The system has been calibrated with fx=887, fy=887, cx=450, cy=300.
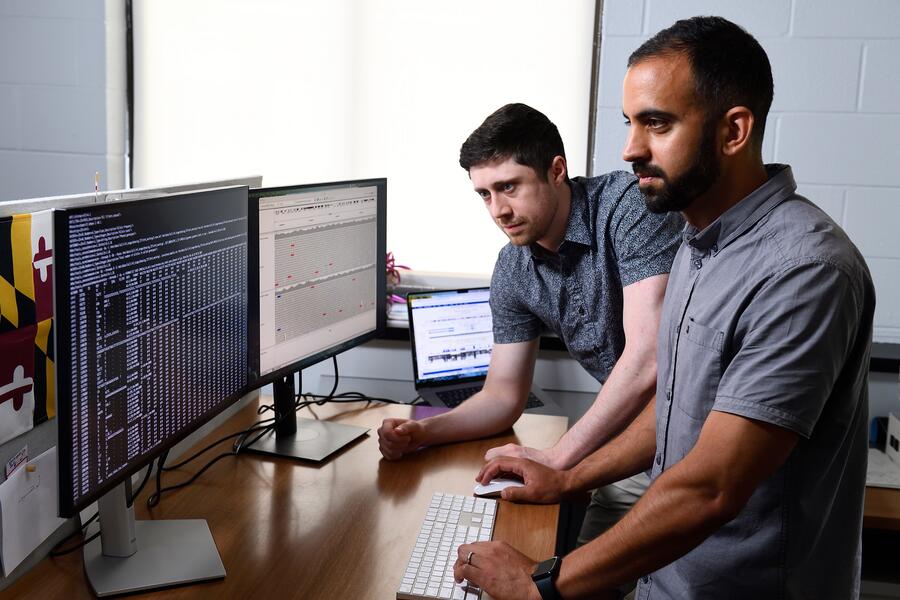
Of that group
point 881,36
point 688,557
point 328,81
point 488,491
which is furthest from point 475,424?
point 881,36

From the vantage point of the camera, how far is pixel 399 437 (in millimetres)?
1695

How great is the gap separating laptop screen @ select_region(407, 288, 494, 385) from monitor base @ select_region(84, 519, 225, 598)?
99 cm

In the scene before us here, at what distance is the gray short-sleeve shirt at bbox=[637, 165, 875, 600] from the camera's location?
1.04 meters

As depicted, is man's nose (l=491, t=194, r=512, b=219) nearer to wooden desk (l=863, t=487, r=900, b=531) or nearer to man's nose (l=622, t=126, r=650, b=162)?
man's nose (l=622, t=126, r=650, b=162)

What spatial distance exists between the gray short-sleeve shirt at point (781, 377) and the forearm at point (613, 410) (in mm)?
378

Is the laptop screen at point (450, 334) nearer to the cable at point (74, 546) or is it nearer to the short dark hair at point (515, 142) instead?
the short dark hair at point (515, 142)

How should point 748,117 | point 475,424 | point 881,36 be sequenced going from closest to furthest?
point 748,117
point 475,424
point 881,36

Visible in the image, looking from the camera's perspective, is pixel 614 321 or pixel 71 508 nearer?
pixel 71 508

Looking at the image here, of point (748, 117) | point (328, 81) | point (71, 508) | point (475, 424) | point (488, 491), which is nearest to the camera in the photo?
point (71, 508)

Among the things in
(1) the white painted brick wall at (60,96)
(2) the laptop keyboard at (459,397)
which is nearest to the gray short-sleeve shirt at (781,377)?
(2) the laptop keyboard at (459,397)

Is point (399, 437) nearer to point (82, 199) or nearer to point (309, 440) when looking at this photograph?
point (309, 440)

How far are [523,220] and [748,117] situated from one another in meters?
0.74

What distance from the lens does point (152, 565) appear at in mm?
1229

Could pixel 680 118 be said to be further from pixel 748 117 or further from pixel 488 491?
pixel 488 491
